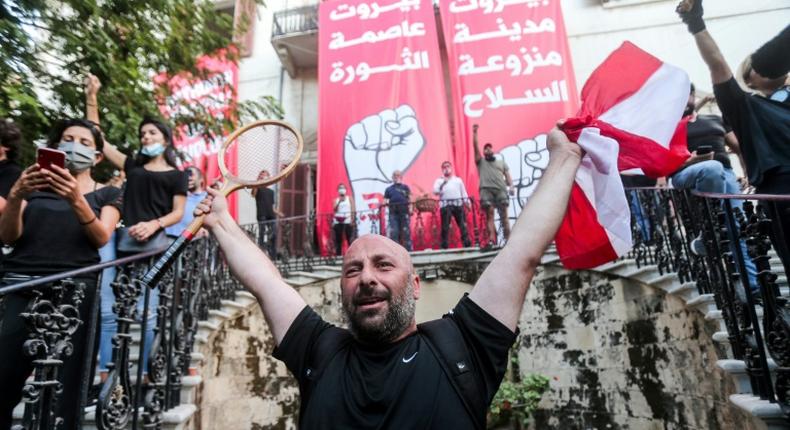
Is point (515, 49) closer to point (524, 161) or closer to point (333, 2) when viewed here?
point (524, 161)

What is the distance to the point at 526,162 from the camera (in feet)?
33.1

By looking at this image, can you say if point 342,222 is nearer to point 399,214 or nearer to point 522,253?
point 399,214

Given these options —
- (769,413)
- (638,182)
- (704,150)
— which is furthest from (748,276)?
(638,182)

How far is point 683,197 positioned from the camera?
4.46 m

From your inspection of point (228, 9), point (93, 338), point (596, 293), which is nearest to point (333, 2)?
point (228, 9)

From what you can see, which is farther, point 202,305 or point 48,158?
point 202,305

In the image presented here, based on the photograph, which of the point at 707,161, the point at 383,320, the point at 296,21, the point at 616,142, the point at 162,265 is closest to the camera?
the point at 383,320

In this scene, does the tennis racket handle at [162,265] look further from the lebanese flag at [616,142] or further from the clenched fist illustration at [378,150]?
the clenched fist illustration at [378,150]

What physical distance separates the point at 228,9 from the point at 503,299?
15.8m

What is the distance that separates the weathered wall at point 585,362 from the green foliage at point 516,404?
0.23 meters

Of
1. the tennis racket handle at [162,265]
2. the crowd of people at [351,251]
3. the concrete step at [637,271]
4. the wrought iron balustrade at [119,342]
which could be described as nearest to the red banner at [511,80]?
the concrete step at [637,271]

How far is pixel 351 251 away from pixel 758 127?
2587mm

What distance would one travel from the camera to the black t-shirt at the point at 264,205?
9695 mm

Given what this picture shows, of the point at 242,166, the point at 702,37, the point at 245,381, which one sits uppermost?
the point at 702,37
